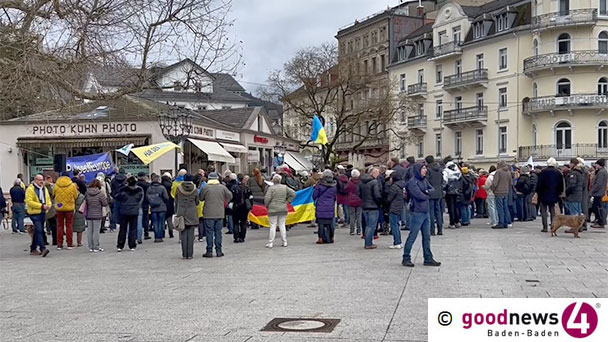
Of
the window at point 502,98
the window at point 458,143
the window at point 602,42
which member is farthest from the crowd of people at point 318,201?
the window at point 458,143

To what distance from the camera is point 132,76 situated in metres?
19.0

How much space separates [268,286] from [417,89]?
57.9 metres

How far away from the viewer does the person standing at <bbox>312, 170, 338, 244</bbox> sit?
1641cm

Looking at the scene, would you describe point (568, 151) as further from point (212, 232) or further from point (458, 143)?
point (212, 232)

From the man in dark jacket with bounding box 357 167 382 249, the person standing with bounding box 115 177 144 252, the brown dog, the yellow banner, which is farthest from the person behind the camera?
the yellow banner

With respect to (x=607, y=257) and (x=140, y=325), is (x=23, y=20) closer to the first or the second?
(x=140, y=325)

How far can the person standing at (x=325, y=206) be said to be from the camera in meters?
16.4

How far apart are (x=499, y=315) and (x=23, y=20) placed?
16066 millimetres

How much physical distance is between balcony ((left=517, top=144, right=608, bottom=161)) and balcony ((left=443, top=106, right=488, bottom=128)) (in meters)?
5.90

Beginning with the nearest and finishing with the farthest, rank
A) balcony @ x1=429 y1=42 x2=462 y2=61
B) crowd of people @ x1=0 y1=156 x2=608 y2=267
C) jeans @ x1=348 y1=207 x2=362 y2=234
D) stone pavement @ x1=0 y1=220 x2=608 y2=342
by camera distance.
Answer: stone pavement @ x1=0 y1=220 x2=608 y2=342
crowd of people @ x1=0 y1=156 x2=608 y2=267
jeans @ x1=348 y1=207 x2=362 y2=234
balcony @ x1=429 y1=42 x2=462 y2=61

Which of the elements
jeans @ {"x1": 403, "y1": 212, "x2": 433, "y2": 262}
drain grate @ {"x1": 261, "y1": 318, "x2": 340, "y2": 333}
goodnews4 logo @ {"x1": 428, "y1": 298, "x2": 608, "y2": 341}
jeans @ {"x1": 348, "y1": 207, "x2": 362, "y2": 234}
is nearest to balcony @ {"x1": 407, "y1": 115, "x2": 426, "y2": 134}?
jeans @ {"x1": 348, "y1": 207, "x2": 362, "y2": 234}

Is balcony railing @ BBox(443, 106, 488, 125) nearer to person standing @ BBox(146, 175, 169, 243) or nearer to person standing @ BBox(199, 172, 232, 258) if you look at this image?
person standing @ BBox(146, 175, 169, 243)

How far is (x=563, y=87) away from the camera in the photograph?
52.4m

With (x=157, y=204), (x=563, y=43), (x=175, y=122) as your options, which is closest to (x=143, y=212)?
(x=157, y=204)
